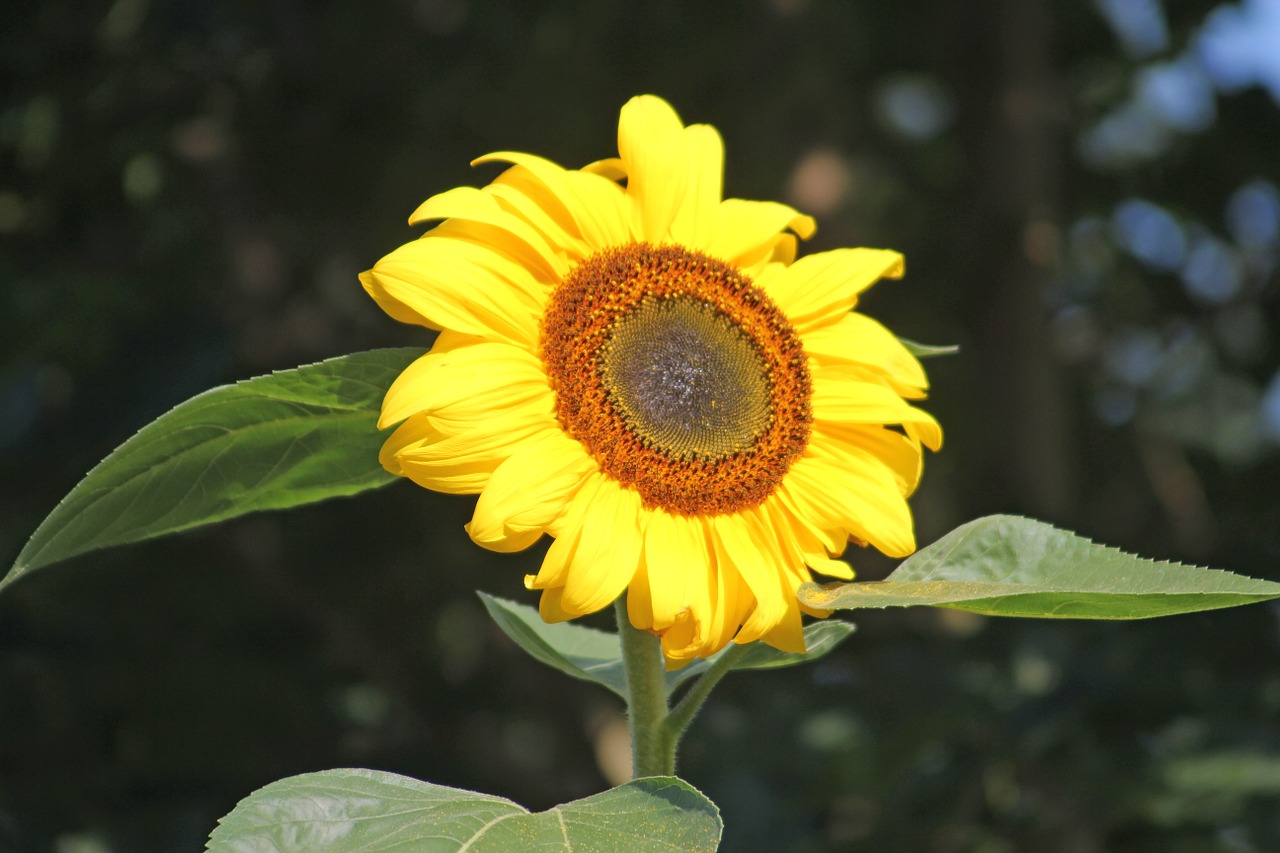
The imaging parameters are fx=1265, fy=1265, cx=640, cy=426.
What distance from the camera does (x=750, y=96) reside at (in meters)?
4.09

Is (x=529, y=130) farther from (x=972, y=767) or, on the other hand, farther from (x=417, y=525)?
(x=972, y=767)

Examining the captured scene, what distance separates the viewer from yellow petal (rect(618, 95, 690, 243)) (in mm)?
1243

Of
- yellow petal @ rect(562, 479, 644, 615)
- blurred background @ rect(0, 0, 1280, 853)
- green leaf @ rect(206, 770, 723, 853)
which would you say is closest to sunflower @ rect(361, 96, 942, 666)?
yellow petal @ rect(562, 479, 644, 615)

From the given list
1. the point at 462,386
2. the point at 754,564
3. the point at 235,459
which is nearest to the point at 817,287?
the point at 754,564

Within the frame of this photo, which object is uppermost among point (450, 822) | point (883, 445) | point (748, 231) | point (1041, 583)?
point (748, 231)

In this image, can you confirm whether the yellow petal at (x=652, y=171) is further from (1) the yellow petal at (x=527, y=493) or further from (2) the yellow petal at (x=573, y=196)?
(1) the yellow petal at (x=527, y=493)

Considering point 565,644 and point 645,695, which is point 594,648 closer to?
point 565,644

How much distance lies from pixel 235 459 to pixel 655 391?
404 millimetres

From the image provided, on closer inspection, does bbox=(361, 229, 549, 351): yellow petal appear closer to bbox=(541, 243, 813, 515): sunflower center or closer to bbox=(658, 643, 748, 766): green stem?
bbox=(541, 243, 813, 515): sunflower center

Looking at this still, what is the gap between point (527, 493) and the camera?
1.07 meters

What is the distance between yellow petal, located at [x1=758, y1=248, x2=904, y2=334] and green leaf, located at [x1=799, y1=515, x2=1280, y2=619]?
0.28 m

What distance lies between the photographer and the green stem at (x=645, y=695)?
117 centimetres

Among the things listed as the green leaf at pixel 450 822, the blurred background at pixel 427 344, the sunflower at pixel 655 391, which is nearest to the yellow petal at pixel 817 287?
the sunflower at pixel 655 391

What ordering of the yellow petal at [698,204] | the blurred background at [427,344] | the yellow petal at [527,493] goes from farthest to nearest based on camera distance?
the blurred background at [427,344], the yellow petal at [698,204], the yellow petal at [527,493]
